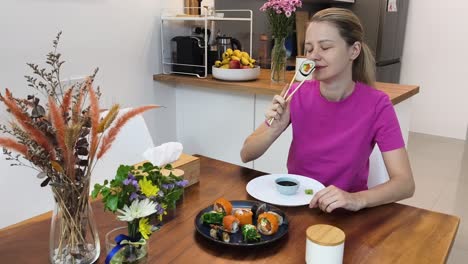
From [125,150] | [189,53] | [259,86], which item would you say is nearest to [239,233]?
[125,150]

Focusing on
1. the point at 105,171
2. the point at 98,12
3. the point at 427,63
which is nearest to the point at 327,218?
the point at 105,171

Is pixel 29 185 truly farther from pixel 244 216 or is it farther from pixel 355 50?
pixel 355 50

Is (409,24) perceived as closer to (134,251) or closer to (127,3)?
(127,3)

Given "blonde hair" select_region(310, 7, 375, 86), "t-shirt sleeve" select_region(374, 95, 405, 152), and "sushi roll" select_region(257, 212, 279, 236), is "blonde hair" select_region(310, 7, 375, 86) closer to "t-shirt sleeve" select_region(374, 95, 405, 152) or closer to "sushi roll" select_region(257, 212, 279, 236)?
"t-shirt sleeve" select_region(374, 95, 405, 152)

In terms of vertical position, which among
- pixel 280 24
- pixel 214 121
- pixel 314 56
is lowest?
pixel 214 121

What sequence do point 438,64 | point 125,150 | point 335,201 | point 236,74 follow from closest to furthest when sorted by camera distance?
point 335,201, point 125,150, point 236,74, point 438,64

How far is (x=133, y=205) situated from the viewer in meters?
0.77

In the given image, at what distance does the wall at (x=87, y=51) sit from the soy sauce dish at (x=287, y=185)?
2.47 feet

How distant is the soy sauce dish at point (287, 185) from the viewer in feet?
3.89

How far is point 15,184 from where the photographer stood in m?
1.19

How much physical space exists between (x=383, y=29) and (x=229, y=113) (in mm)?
2441

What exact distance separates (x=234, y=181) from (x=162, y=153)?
0.26 m

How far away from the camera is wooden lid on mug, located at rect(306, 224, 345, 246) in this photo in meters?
0.82

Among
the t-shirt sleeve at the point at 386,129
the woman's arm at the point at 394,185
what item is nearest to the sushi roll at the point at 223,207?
the woman's arm at the point at 394,185
